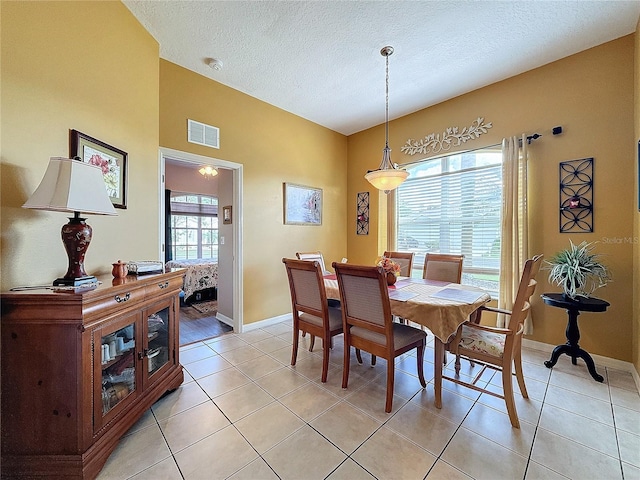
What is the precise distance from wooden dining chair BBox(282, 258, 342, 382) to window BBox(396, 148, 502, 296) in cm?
207

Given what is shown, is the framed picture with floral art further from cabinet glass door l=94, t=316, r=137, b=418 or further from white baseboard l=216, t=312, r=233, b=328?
white baseboard l=216, t=312, r=233, b=328

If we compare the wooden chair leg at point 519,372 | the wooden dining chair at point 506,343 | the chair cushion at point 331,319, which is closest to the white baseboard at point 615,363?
the wooden chair leg at point 519,372

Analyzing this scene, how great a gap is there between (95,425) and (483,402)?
2447 mm

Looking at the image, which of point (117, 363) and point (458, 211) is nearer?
point (117, 363)

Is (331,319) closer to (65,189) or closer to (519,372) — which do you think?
(519,372)

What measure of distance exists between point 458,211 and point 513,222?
73 cm

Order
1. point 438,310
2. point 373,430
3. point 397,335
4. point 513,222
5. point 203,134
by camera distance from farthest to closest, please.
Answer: point 203,134 → point 513,222 → point 397,335 → point 438,310 → point 373,430

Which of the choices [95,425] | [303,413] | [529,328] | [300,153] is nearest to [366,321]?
[303,413]

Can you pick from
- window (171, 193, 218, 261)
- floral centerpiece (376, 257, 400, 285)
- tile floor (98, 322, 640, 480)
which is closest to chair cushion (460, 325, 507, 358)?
tile floor (98, 322, 640, 480)

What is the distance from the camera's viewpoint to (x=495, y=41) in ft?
7.98

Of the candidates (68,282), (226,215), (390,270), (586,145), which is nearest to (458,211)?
(586,145)

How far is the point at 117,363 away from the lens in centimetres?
152

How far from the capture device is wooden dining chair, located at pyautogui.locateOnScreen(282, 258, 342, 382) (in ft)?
7.23

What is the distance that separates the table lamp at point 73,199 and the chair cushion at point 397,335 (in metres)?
1.80
